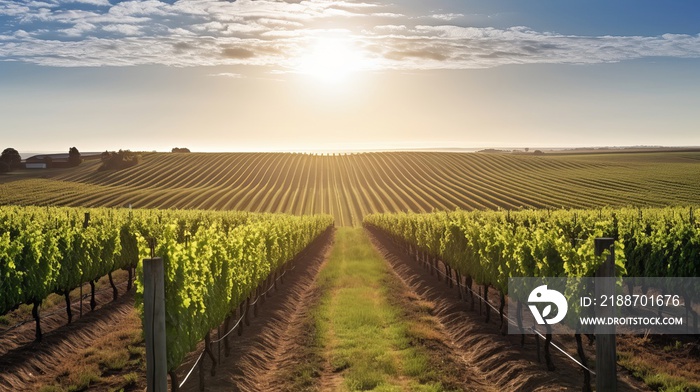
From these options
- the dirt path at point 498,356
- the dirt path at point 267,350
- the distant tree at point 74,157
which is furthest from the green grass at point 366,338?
the distant tree at point 74,157

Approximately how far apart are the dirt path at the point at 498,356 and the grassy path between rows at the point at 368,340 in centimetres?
132

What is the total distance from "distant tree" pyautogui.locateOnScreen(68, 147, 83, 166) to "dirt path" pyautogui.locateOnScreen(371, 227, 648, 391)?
126947 mm

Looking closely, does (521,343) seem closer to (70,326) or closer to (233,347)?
(233,347)

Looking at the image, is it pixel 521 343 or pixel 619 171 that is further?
pixel 619 171

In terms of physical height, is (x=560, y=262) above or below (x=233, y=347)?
above

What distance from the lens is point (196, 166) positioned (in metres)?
133

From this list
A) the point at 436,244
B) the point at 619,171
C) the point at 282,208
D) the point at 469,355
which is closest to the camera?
the point at 469,355

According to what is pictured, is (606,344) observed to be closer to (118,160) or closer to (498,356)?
(498,356)

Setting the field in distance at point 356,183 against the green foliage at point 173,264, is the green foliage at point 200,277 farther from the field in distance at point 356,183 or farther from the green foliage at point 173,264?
the field in distance at point 356,183

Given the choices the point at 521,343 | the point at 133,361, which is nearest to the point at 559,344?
the point at 521,343

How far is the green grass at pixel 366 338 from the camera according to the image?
14.4m

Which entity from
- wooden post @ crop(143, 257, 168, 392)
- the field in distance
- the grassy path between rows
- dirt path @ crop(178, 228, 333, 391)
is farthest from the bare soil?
the field in distance

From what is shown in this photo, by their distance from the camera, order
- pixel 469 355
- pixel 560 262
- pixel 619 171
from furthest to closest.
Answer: pixel 619 171 → pixel 469 355 → pixel 560 262

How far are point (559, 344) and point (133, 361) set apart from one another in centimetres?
1179
